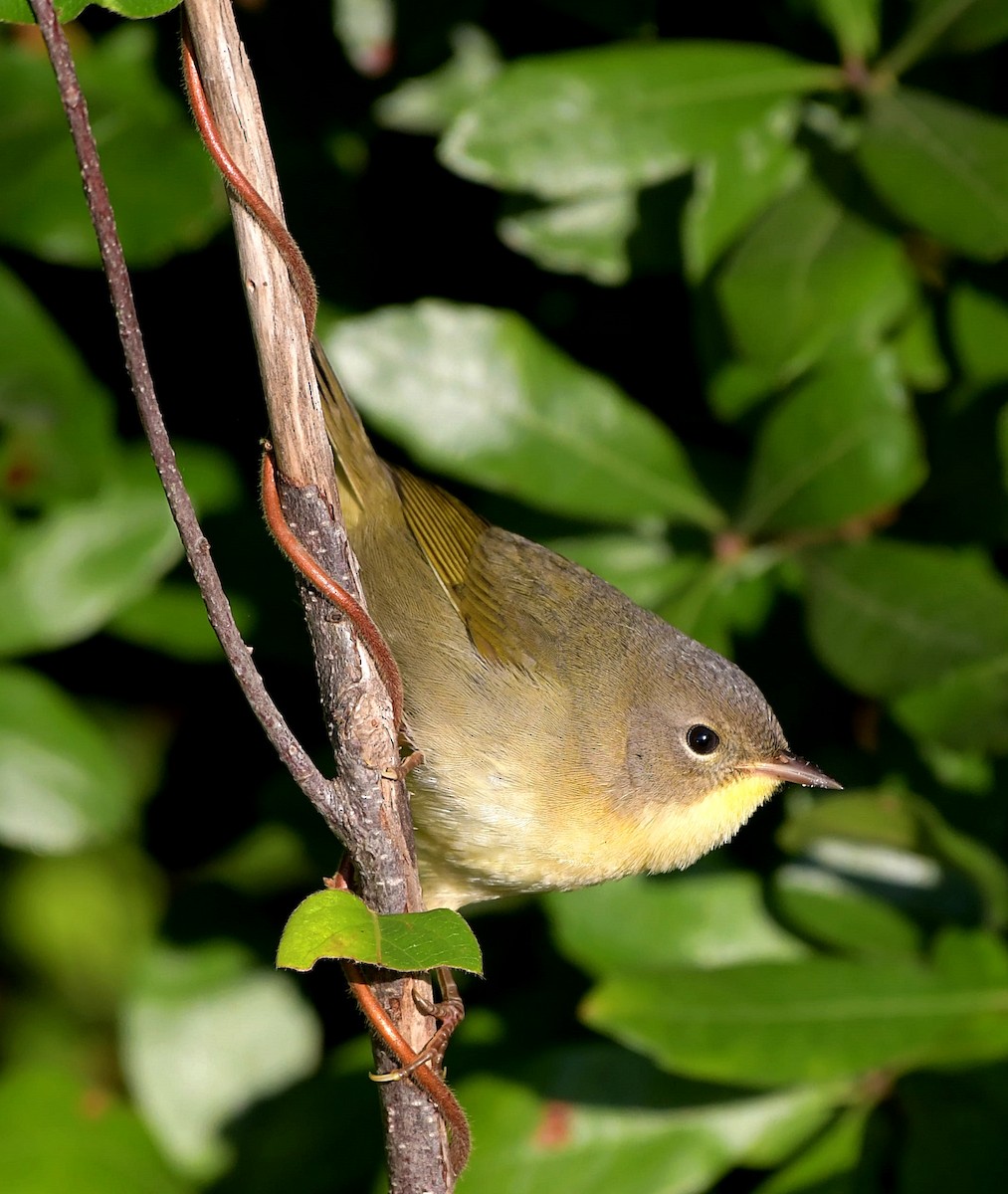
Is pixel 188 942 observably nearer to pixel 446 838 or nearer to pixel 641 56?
pixel 446 838

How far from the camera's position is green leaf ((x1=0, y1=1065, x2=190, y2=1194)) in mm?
2762

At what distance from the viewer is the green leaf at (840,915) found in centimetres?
264

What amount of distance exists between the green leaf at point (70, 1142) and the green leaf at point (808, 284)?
2005 millimetres

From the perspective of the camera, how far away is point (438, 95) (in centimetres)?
272

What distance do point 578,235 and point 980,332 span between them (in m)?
0.76

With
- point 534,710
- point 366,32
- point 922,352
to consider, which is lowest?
point 534,710

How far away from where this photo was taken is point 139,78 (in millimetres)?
2689

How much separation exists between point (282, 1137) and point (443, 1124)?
45.0 inches

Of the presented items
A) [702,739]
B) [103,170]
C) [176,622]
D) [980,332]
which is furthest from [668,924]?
[103,170]

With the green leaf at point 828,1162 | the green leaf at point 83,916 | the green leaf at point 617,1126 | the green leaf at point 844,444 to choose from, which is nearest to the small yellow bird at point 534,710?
the green leaf at point 844,444

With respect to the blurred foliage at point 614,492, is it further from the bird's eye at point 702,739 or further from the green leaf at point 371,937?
the green leaf at point 371,937

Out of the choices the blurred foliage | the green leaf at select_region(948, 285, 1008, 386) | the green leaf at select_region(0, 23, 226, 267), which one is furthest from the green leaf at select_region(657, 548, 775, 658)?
the green leaf at select_region(0, 23, 226, 267)

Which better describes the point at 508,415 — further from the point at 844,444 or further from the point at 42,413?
the point at 42,413

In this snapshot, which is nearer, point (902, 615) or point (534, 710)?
point (534, 710)
